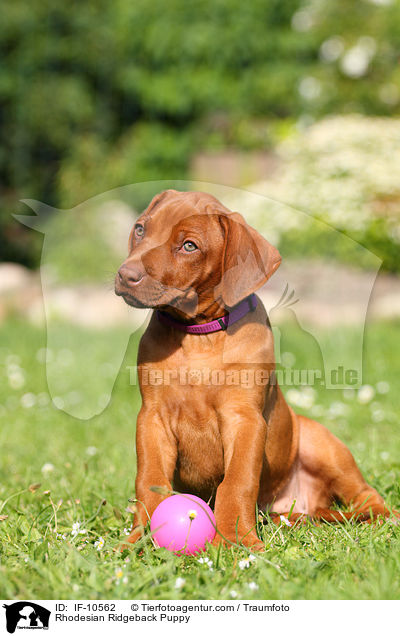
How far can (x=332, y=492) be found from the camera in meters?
3.19

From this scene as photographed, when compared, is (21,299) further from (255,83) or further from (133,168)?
(255,83)

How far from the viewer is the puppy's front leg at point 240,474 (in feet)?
8.31

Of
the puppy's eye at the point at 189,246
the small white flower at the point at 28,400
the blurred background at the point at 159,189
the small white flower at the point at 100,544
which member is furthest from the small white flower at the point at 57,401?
the small white flower at the point at 28,400

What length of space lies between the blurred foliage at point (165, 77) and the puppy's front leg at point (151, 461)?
38.6 ft

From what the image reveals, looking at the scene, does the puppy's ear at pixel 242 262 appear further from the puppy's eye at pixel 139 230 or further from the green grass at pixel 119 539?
the green grass at pixel 119 539

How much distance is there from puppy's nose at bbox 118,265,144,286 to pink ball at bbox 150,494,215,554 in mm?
799

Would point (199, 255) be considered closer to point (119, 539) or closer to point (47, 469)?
point (119, 539)

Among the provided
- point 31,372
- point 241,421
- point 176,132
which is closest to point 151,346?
point 241,421

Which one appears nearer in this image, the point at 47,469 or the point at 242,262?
the point at 242,262

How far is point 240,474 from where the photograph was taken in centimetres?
259
